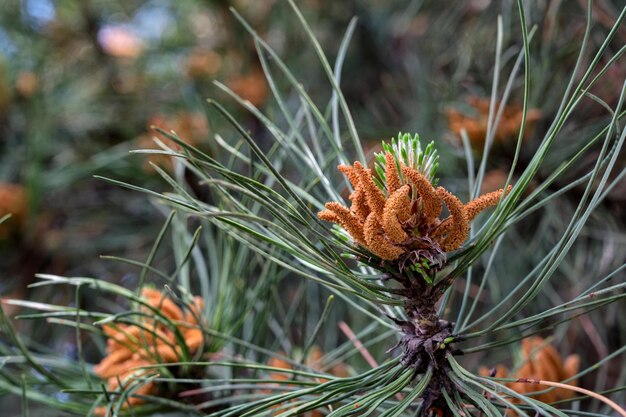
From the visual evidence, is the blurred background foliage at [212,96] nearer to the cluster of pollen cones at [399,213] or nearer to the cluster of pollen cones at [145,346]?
the cluster of pollen cones at [145,346]

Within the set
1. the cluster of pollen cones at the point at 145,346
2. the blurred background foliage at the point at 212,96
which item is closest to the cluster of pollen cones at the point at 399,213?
the cluster of pollen cones at the point at 145,346

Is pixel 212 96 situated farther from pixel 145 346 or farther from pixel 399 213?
pixel 399 213

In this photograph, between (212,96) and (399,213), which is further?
(212,96)

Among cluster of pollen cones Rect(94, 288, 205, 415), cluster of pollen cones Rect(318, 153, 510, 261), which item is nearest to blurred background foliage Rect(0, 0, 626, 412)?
cluster of pollen cones Rect(94, 288, 205, 415)

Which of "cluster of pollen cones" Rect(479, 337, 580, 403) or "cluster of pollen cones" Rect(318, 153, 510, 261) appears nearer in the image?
"cluster of pollen cones" Rect(318, 153, 510, 261)

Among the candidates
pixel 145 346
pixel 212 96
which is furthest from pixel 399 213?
pixel 212 96

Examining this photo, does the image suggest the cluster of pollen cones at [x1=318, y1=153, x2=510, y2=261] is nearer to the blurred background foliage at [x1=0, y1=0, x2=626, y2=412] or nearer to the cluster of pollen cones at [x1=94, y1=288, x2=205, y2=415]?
the cluster of pollen cones at [x1=94, y1=288, x2=205, y2=415]

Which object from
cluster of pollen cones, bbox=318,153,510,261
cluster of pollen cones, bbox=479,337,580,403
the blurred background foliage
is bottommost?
cluster of pollen cones, bbox=479,337,580,403
